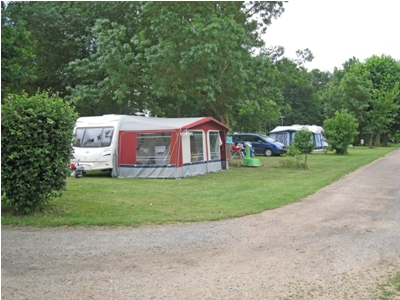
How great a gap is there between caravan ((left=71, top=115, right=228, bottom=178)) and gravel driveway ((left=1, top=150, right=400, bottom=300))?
6.74 metres

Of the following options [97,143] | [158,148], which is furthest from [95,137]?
[158,148]

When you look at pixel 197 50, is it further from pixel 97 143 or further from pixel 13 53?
pixel 13 53

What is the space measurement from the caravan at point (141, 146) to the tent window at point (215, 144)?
0.89 metres

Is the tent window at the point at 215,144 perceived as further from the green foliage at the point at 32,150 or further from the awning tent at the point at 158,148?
the green foliage at the point at 32,150

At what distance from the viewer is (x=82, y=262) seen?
4449 mm

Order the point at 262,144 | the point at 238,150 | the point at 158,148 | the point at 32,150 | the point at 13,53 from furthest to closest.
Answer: the point at 262,144 < the point at 238,150 < the point at 13,53 < the point at 158,148 < the point at 32,150

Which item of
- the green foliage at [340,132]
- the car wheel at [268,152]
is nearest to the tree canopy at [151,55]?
the car wheel at [268,152]

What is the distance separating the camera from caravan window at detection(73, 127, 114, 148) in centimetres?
1395

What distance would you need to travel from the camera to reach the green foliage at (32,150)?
651 centimetres

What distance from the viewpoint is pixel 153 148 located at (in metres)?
13.6

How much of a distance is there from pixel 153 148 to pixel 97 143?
213 cm

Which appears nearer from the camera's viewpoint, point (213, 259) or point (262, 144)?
point (213, 259)

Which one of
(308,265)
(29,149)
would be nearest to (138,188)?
(29,149)

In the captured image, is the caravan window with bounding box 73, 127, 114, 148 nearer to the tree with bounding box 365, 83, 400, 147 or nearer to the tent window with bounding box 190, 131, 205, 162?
the tent window with bounding box 190, 131, 205, 162
